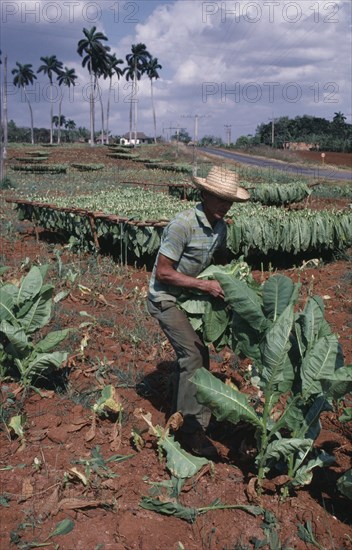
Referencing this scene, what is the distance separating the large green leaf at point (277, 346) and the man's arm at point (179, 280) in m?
0.46

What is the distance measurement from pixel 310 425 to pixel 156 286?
1.14 meters

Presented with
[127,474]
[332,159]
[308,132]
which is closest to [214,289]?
[127,474]

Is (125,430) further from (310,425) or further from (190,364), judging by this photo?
(310,425)

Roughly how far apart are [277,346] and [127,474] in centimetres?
114

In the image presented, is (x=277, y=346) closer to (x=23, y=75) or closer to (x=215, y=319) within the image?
(x=215, y=319)

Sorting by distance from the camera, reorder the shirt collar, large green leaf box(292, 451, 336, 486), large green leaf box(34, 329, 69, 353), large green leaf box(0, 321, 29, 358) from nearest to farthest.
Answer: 1. large green leaf box(292, 451, 336, 486)
2. the shirt collar
3. large green leaf box(0, 321, 29, 358)
4. large green leaf box(34, 329, 69, 353)

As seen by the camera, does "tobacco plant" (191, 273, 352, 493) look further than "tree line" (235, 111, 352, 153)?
No

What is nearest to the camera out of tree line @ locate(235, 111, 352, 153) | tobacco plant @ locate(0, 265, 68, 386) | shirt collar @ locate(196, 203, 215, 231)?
shirt collar @ locate(196, 203, 215, 231)

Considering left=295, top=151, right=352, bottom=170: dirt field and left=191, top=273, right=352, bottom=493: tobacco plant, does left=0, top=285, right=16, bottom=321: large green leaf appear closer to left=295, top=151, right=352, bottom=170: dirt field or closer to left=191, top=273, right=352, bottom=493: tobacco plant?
left=191, top=273, right=352, bottom=493: tobacco plant

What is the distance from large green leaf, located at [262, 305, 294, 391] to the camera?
2.62m

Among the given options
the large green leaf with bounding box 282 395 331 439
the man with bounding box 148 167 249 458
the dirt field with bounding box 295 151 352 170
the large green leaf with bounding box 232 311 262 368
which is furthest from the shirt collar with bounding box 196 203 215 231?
the dirt field with bounding box 295 151 352 170

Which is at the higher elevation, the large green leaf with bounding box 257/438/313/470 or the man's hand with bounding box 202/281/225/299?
the man's hand with bounding box 202/281/225/299

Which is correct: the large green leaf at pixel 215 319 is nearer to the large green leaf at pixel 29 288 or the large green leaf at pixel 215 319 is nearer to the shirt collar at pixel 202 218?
the shirt collar at pixel 202 218

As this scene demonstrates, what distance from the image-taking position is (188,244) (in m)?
3.14
